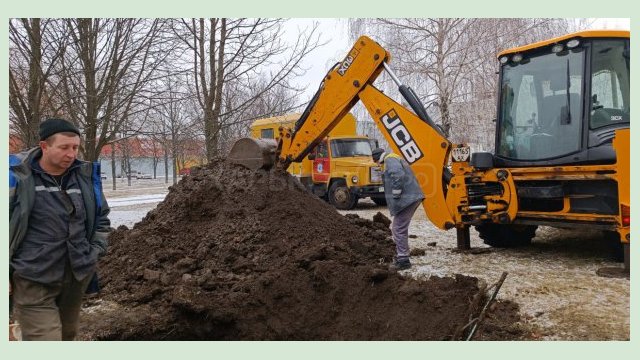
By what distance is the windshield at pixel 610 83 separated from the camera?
259 inches

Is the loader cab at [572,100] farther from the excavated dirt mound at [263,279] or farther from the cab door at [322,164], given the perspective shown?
the cab door at [322,164]

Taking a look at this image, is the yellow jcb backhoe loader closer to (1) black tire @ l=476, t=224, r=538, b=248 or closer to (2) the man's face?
(1) black tire @ l=476, t=224, r=538, b=248

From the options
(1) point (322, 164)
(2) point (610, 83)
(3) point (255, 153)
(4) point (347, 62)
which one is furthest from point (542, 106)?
(1) point (322, 164)

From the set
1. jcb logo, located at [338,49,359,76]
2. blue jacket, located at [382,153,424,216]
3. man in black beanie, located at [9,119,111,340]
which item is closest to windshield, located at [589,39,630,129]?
blue jacket, located at [382,153,424,216]

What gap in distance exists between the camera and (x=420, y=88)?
19.4 meters

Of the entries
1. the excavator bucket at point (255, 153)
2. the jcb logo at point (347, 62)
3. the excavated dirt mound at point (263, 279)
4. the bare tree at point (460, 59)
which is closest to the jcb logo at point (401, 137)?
the jcb logo at point (347, 62)

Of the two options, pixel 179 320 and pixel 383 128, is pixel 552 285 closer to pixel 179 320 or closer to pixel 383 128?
pixel 383 128

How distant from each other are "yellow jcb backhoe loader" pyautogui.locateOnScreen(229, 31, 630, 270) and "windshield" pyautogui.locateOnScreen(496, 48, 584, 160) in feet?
0.04

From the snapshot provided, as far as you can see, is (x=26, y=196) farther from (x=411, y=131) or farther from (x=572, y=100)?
(x=572, y=100)

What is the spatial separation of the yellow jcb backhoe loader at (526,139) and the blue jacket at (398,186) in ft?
1.37

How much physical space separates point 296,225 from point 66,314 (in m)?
3.89

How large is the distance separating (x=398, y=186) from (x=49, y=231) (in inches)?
170

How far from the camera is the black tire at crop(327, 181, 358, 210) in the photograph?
48.9 feet

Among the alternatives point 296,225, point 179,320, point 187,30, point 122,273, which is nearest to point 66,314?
point 179,320
